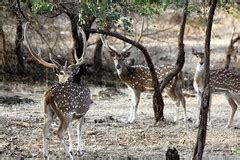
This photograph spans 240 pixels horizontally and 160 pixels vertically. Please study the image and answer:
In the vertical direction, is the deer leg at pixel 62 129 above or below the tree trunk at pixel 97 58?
above

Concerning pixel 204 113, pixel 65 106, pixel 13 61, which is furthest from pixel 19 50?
pixel 204 113

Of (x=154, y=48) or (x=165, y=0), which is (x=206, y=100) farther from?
(x=154, y=48)

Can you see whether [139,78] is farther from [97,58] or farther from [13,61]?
[97,58]

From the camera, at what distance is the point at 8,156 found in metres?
11.6

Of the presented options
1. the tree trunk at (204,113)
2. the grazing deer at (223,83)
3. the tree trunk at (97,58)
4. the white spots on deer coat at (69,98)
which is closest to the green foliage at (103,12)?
the white spots on deer coat at (69,98)

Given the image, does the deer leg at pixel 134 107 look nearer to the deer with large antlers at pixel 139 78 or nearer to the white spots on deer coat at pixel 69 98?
the deer with large antlers at pixel 139 78

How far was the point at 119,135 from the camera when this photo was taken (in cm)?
1316

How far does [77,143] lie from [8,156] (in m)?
1.11

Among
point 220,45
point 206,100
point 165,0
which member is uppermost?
point 165,0

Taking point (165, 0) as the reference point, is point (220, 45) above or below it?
below

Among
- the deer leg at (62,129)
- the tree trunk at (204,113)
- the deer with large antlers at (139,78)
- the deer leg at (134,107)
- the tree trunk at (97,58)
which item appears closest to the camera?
the tree trunk at (204,113)

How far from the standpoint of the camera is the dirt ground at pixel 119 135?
39.8 feet

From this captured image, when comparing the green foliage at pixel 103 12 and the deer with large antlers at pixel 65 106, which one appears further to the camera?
the deer with large antlers at pixel 65 106

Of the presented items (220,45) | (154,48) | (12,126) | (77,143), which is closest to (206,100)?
(77,143)
